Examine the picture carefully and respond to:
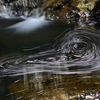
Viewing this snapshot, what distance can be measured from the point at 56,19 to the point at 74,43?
2898 millimetres

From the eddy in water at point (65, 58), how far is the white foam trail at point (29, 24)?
1666mm

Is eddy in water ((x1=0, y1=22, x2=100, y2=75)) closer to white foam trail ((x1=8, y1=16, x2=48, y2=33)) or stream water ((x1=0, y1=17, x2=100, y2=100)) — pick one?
stream water ((x1=0, y1=17, x2=100, y2=100))

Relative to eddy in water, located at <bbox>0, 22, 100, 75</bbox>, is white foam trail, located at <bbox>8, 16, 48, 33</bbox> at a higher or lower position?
higher

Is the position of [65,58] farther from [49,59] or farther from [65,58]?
[49,59]

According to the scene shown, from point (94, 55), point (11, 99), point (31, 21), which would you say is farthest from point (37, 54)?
point (31, 21)

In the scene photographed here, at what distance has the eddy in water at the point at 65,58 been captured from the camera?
5109 millimetres

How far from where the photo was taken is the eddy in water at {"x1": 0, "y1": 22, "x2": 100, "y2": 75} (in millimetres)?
5109

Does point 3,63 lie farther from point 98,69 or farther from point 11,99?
point 98,69

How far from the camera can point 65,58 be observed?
573 centimetres

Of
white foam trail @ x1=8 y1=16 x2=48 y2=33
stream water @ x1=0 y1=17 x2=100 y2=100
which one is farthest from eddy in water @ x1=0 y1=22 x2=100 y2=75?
white foam trail @ x1=8 y1=16 x2=48 y2=33

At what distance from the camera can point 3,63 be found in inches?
221

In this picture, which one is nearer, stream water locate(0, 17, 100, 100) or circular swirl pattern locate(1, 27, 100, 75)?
stream water locate(0, 17, 100, 100)

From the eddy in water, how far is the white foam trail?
1.67 m

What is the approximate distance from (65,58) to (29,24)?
11.6 feet
